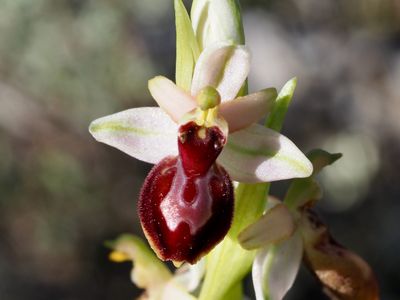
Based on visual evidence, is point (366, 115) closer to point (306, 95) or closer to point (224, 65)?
point (306, 95)

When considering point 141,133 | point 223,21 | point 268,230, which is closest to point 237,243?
point 268,230

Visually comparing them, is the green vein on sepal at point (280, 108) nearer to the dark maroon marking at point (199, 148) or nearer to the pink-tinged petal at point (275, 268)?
the dark maroon marking at point (199, 148)

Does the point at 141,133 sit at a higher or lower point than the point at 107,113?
higher

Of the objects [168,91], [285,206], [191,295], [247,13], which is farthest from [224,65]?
[247,13]

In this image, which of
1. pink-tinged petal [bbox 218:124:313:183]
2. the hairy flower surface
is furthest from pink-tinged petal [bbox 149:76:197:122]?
pink-tinged petal [bbox 218:124:313:183]

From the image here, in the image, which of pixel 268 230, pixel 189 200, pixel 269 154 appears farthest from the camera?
pixel 268 230

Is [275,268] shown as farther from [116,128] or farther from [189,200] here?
[116,128]
